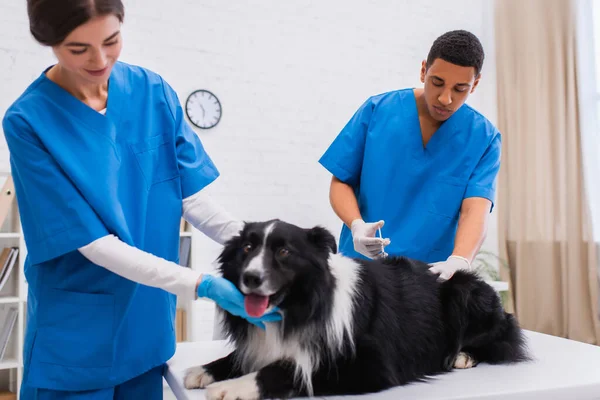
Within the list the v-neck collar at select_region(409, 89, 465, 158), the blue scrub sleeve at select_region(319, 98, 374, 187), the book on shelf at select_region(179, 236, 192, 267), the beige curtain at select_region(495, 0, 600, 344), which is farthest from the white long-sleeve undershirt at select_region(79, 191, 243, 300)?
the beige curtain at select_region(495, 0, 600, 344)

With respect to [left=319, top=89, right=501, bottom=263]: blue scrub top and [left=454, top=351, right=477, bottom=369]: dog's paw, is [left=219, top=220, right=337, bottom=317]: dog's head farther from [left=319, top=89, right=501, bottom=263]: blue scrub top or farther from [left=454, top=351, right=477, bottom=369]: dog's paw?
[left=319, top=89, right=501, bottom=263]: blue scrub top

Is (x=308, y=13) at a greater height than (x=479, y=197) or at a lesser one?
greater

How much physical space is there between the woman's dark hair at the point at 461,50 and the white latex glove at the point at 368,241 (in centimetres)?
59

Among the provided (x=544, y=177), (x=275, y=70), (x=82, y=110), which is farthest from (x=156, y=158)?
(x=544, y=177)

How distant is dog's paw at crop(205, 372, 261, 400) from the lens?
1124 mm

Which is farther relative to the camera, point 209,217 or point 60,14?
point 209,217

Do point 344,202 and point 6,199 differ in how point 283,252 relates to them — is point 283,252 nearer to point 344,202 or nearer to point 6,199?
point 344,202

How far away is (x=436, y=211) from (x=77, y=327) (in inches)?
48.5

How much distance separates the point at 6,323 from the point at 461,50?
3.46 m

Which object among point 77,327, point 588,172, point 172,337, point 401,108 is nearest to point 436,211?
point 401,108

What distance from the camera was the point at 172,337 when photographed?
144 centimetres

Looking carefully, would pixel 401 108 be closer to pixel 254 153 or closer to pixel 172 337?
pixel 172 337

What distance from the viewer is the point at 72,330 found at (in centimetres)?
126

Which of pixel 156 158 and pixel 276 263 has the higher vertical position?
pixel 156 158
